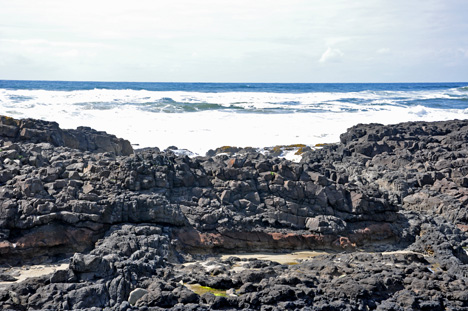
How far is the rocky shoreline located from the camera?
7941 mm

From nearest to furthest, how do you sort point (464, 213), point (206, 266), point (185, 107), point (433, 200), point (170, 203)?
point (206, 266)
point (170, 203)
point (464, 213)
point (433, 200)
point (185, 107)

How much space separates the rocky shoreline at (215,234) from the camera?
7.94 m

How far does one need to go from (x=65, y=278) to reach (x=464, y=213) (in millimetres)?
10297

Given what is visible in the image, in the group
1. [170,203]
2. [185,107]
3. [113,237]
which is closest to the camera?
[113,237]

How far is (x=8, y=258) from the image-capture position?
986cm

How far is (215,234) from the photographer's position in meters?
11.0

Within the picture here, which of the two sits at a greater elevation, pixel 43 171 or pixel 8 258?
pixel 43 171

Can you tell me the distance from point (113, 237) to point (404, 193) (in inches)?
353

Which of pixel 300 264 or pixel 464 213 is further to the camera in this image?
pixel 464 213

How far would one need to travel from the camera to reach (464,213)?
45.4 feet

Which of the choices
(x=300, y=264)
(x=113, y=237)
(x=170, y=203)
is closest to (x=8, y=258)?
(x=113, y=237)

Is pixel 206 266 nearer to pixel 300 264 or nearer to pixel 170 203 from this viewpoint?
pixel 300 264

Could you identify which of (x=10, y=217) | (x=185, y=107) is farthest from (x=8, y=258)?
(x=185, y=107)

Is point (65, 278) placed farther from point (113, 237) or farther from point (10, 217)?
point (10, 217)
